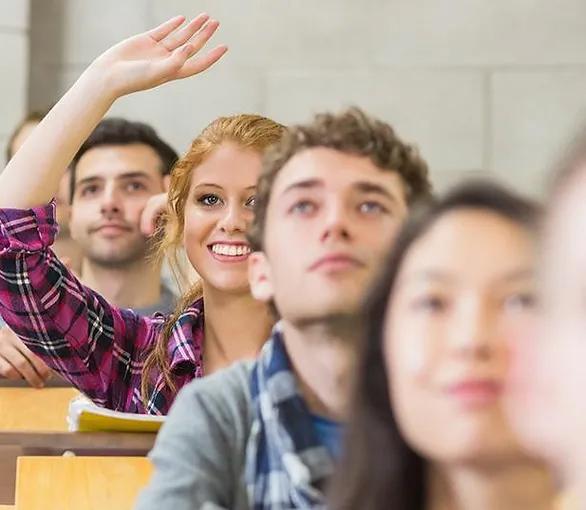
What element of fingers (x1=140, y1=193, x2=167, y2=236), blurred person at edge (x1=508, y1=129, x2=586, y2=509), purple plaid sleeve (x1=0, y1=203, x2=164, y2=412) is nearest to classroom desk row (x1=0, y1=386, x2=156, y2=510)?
purple plaid sleeve (x1=0, y1=203, x2=164, y2=412)

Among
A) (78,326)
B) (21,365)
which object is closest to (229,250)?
(78,326)

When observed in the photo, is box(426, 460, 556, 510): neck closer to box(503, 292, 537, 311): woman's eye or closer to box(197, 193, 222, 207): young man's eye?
box(503, 292, 537, 311): woman's eye

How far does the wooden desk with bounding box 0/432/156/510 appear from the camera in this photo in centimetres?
151

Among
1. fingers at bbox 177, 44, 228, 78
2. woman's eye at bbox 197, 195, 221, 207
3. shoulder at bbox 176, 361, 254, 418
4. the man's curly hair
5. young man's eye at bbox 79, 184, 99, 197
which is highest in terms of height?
young man's eye at bbox 79, 184, 99, 197

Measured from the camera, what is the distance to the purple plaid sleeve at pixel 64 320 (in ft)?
5.32

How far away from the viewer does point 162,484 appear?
0.86m

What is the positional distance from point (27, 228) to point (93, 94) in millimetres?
199

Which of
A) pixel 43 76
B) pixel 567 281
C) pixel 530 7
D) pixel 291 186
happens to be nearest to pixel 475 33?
pixel 530 7

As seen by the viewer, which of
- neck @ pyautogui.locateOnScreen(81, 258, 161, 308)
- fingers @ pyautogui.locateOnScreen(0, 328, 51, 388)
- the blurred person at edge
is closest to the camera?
the blurred person at edge

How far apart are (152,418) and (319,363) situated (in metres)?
0.70

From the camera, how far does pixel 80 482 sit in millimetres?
1407

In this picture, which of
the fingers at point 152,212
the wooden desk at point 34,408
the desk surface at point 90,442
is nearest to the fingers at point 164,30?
the desk surface at point 90,442

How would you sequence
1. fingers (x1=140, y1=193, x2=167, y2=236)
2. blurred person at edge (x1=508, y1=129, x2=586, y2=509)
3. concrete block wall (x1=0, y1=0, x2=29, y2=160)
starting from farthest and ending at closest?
concrete block wall (x1=0, y1=0, x2=29, y2=160), fingers (x1=140, y1=193, x2=167, y2=236), blurred person at edge (x1=508, y1=129, x2=586, y2=509)

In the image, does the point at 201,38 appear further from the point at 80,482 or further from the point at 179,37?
the point at 80,482
